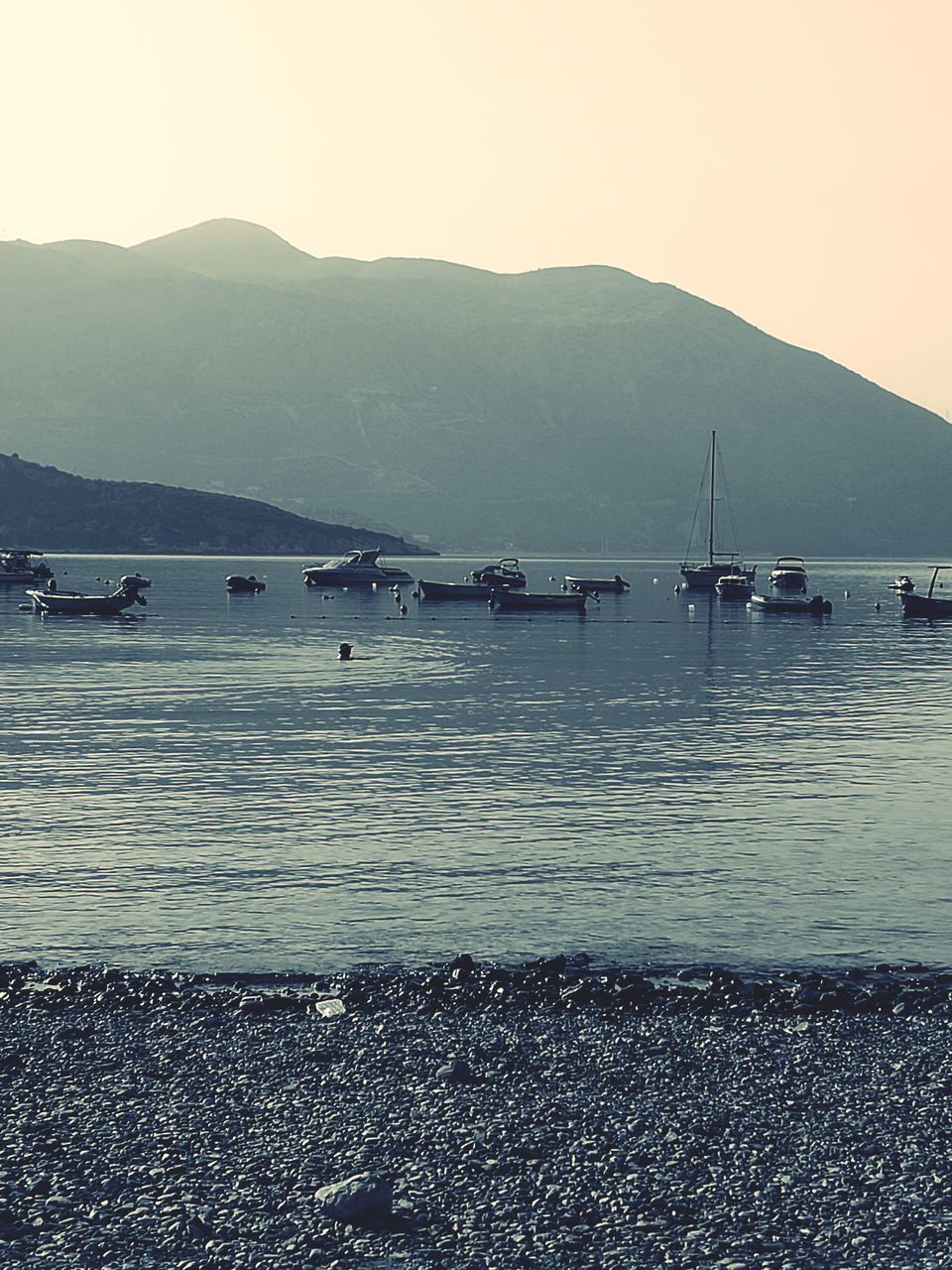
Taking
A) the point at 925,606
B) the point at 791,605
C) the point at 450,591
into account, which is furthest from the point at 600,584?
the point at 925,606

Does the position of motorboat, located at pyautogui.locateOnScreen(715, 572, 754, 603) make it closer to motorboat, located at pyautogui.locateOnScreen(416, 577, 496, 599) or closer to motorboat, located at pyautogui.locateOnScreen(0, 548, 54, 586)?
motorboat, located at pyautogui.locateOnScreen(416, 577, 496, 599)

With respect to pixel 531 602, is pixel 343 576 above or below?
above

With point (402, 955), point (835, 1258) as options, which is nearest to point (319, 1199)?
point (835, 1258)

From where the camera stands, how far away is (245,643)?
90.1 meters

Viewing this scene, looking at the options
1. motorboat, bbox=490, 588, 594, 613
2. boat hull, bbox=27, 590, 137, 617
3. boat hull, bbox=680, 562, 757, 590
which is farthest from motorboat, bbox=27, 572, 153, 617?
boat hull, bbox=680, 562, 757, 590

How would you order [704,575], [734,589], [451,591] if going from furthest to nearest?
[704,575] → [734,589] → [451,591]

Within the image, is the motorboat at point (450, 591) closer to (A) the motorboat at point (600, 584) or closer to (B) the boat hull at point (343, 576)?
(A) the motorboat at point (600, 584)

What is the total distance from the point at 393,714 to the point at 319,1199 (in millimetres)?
39763

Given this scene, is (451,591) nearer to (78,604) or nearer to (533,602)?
(533,602)

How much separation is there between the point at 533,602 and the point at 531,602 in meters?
0.20

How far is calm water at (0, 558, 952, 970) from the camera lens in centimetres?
2119

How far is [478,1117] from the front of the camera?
45.0 ft

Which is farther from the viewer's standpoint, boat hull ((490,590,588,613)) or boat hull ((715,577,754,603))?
boat hull ((715,577,754,603))

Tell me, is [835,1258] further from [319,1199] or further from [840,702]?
[840,702]
